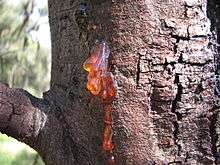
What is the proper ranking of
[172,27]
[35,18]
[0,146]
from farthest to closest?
[0,146] → [35,18] → [172,27]

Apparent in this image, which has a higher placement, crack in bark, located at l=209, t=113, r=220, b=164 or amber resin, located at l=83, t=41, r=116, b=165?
amber resin, located at l=83, t=41, r=116, b=165

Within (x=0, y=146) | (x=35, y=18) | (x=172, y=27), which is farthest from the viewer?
(x=0, y=146)

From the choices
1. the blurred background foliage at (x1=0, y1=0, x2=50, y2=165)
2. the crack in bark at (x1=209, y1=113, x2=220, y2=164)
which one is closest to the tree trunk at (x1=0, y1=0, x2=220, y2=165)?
the crack in bark at (x1=209, y1=113, x2=220, y2=164)

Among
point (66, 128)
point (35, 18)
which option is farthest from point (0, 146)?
point (66, 128)

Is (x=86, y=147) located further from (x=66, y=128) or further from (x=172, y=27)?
(x=172, y=27)

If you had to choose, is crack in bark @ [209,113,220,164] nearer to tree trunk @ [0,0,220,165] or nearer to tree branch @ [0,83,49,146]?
tree trunk @ [0,0,220,165]

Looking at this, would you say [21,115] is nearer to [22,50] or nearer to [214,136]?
[214,136]

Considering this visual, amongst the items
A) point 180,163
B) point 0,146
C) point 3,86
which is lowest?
point 0,146
